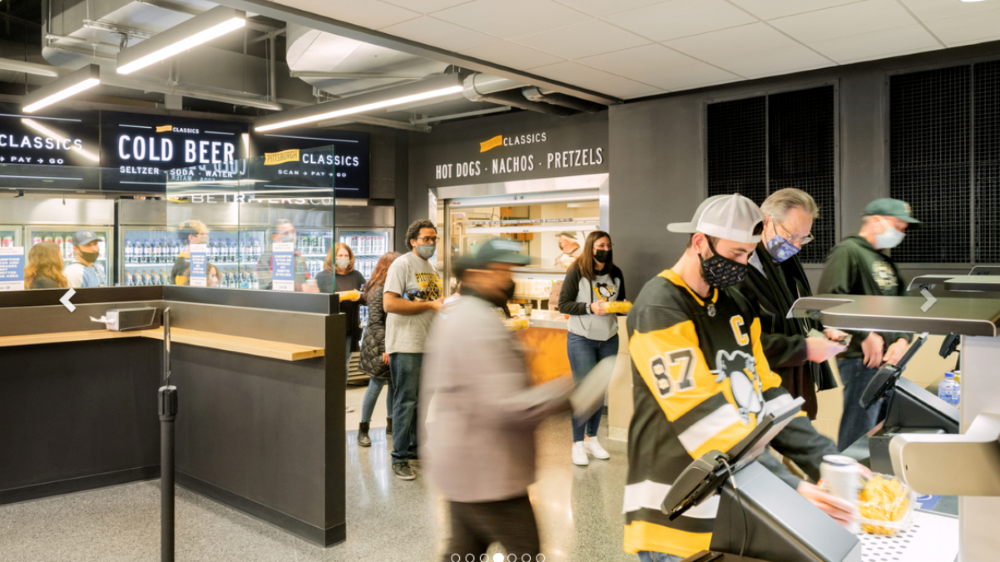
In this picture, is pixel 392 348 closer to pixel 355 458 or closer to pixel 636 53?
pixel 355 458

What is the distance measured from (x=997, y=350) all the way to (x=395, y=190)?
8052mm

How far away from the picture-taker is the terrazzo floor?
353 centimetres

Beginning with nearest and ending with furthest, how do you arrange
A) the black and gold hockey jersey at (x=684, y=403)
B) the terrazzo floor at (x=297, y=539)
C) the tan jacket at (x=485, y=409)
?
the black and gold hockey jersey at (x=684, y=403)
the tan jacket at (x=485, y=409)
the terrazzo floor at (x=297, y=539)

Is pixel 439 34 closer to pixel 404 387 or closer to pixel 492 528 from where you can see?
pixel 404 387

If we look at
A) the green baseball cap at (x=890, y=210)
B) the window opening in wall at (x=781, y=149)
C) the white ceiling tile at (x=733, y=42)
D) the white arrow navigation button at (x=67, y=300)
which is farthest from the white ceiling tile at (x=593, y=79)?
the white arrow navigation button at (x=67, y=300)

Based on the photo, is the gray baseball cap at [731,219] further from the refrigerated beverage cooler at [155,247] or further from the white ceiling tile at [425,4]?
the refrigerated beverage cooler at [155,247]

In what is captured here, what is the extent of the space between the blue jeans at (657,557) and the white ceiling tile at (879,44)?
145 inches

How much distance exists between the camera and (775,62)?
16.0ft

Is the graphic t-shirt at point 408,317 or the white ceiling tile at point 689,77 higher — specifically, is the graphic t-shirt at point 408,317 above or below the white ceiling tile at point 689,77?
below

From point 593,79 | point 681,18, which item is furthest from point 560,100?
point 681,18

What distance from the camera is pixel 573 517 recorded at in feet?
13.0

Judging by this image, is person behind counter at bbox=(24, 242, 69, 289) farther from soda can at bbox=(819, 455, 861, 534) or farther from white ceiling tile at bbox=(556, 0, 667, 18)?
soda can at bbox=(819, 455, 861, 534)

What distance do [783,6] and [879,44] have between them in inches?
45.6

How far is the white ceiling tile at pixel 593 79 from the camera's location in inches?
198
